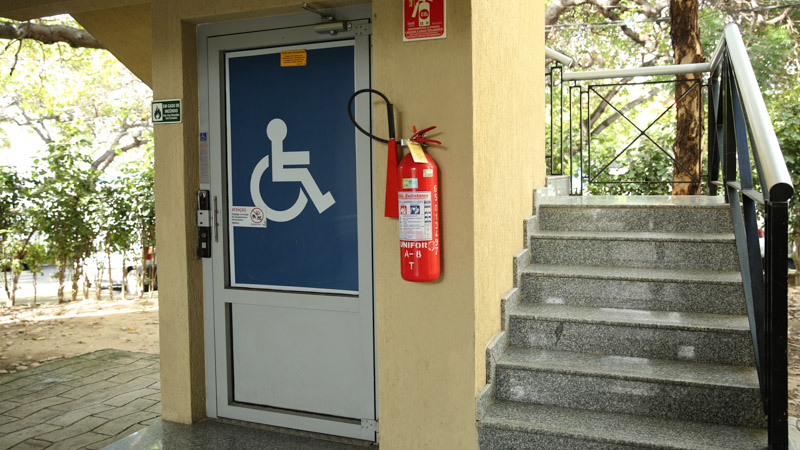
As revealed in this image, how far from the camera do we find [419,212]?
8.74 ft

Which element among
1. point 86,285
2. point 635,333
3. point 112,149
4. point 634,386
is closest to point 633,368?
point 634,386

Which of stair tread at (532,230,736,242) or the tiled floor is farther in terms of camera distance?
stair tread at (532,230,736,242)

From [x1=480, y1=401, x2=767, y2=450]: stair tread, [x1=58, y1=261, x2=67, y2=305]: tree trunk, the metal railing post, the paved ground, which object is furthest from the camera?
[x1=58, y1=261, x2=67, y2=305]: tree trunk

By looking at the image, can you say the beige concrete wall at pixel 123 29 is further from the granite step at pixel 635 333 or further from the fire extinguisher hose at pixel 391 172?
the granite step at pixel 635 333

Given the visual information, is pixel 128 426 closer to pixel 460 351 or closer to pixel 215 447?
pixel 215 447

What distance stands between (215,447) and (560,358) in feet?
5.86

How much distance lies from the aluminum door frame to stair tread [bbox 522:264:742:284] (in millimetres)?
1125

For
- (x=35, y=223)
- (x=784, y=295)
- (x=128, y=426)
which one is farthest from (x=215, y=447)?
(x=35, y=223)

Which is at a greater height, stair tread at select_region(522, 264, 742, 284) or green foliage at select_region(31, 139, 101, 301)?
green foliage at select_region(31, 139, 101, 301)

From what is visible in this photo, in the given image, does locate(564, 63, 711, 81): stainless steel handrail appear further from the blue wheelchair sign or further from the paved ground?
the paved ground

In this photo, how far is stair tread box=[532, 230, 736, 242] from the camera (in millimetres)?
3520

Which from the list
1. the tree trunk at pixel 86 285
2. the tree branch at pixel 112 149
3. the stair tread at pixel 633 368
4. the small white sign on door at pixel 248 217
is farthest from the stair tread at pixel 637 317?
the tree branch at pixel 112 149

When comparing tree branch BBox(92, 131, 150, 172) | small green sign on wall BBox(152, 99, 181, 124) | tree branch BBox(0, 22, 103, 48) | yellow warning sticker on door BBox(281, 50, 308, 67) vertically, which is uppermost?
tree branch BBox(0, 22, 103, 48)

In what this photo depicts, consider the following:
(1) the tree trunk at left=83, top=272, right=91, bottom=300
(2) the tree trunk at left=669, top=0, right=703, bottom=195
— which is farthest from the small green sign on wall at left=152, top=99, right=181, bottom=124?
(1) the tree trunk at left=83, top=272, right=91, bottom=300
